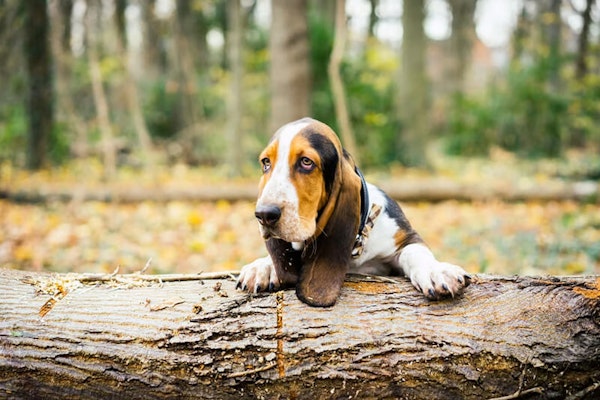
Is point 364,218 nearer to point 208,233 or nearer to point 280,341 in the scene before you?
point 280,341

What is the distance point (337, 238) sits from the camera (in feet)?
8.23

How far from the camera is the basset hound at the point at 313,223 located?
7.77ft

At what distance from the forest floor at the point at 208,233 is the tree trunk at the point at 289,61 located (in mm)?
1472

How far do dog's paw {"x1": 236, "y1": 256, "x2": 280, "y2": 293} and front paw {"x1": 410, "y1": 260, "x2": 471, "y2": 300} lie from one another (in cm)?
70

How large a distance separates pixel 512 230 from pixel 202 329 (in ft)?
18.7

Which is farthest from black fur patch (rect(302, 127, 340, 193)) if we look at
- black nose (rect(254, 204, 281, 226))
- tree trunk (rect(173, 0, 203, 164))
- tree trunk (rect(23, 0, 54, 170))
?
tree trunk (rect(173, 0, 203, 164))

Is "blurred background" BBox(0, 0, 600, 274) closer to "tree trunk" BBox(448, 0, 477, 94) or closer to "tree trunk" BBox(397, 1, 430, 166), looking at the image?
"tree trunk" BBox(397, 1, 430, 166)

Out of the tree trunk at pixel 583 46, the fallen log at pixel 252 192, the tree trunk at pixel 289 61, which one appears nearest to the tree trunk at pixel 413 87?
the fallen log at pixel 252 192

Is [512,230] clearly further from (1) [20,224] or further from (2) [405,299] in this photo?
(1) [20,224]

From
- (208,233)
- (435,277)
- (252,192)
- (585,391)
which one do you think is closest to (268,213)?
(435,277)

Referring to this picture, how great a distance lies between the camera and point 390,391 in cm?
218

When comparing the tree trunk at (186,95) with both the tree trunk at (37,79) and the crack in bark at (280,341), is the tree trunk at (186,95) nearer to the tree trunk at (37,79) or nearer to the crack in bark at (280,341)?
the tree trunk at (37,79)

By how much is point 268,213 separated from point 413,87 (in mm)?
10899

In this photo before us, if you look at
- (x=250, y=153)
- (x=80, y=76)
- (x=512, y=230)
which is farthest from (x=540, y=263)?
(x=80, y=76)
